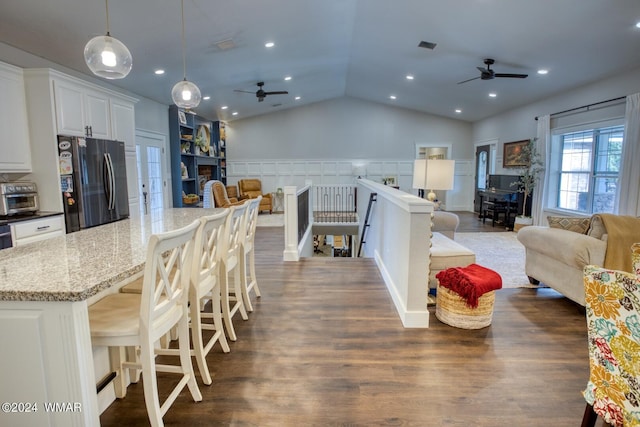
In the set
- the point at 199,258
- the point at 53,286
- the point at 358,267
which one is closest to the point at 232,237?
the point at 199,258

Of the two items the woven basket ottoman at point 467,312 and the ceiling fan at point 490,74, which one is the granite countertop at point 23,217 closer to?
the woven basket ottoman at point 467,312

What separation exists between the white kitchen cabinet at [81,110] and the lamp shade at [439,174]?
385cm

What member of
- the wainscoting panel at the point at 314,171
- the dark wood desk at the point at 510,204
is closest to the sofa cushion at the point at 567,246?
the dark wood desk at the point at 510,204

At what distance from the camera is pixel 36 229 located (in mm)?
3256

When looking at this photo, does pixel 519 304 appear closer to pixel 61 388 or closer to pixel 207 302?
pixel 207 302

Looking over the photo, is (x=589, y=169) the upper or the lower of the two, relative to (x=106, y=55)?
lower

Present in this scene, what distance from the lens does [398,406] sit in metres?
1.85

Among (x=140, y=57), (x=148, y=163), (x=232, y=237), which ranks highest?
(x=140, y=57)

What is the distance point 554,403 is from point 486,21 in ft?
14.9

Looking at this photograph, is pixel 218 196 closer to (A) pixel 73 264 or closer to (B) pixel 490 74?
(B) pixel 490 74

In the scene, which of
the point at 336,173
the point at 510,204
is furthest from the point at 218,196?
the point at 510,204

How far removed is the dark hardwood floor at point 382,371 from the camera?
1792 millimetres

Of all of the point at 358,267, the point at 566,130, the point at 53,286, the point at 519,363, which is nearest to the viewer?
the point at 53,286

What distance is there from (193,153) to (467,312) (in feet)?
25.5
